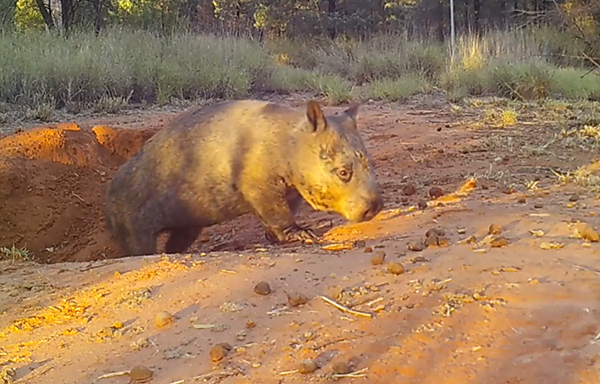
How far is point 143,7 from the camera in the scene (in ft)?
59.3

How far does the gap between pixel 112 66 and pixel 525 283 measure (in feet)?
28.7

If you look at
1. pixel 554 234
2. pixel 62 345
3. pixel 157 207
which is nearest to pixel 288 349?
pixel 62 345

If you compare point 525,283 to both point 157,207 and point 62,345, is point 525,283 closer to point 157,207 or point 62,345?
point 62,345

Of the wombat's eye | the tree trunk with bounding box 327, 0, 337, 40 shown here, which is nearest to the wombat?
the wombat's eye

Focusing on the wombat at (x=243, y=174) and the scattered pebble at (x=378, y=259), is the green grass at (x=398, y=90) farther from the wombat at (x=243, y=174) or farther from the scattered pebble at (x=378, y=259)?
the scattered pebble at (x=378, y=259)

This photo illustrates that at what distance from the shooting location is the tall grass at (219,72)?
9797 millimetres

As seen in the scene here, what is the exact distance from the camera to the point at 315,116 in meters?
4.28

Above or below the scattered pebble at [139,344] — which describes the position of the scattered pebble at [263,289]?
above

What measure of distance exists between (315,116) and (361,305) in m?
1.81

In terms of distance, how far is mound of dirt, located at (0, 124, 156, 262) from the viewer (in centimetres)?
582

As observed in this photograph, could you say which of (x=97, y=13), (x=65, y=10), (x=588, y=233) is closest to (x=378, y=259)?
(x=588, y=233)

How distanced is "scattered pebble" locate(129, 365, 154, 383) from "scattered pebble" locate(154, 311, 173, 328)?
14.9 inches

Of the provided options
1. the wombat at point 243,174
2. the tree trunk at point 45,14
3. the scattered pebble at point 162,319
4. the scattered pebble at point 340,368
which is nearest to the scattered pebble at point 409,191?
the wombat at point 243,174

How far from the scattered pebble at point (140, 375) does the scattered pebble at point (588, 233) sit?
197cm
